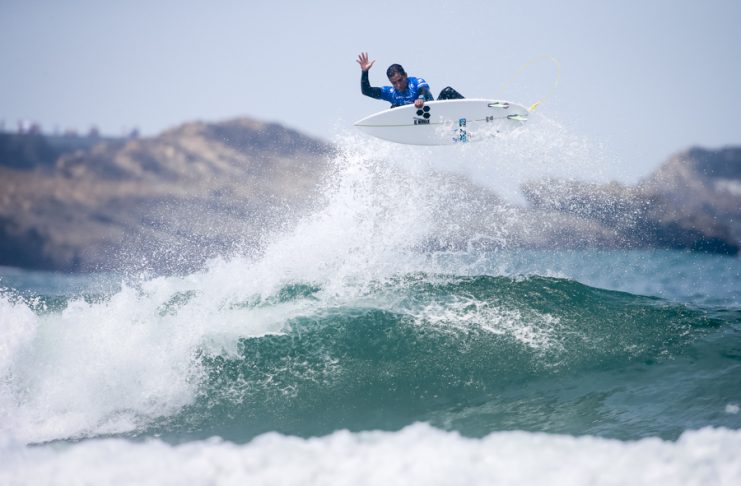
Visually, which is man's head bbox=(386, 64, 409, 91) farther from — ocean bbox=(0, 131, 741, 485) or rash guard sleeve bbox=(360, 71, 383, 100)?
ocean bbox=(0, 131, 741, 485)

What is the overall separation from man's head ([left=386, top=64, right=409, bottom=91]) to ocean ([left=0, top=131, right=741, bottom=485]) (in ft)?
3.27

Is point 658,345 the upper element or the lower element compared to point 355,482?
upper

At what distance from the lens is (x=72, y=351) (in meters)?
7.64

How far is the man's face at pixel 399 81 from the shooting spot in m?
9.73

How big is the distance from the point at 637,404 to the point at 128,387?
17.2 ft

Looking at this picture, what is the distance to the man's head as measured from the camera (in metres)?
9.62

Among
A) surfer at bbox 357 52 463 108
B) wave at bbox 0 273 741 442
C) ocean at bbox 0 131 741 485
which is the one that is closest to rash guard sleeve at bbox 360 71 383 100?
surfer at bbox 357 52 463 108

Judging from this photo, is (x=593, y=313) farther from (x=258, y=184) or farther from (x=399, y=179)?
(x=258, y=184)

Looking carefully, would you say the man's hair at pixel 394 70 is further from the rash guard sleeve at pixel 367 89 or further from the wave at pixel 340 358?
the wave at pixel 340 358

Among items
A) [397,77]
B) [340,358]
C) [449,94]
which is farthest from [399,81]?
[340,358]

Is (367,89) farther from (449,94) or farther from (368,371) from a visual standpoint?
(368,371)

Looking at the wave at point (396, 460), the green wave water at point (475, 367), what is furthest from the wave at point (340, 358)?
the wave at point (396, 460)

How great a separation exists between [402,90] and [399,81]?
0.18 meters

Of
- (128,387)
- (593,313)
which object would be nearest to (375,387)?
(128,387)
